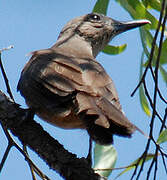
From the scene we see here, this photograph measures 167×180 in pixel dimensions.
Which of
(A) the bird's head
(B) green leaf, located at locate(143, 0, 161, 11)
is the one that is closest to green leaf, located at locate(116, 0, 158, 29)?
(B) green leaf, located at locate(143, 0, 161, 11)

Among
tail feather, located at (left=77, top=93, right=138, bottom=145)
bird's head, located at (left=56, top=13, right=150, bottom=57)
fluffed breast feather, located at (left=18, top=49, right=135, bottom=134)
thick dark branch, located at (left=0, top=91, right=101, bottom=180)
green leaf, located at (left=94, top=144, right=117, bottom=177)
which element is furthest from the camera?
bird's head, located at (left=56, top=13, right=150, bottom=57)

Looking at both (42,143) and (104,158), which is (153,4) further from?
(42,143)

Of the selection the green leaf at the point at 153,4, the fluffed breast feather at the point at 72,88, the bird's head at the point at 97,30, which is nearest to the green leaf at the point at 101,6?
the green leaf at the point at 153,4

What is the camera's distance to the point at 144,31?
293 cm

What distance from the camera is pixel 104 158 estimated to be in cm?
296

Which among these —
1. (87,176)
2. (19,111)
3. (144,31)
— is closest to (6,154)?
(19,111)

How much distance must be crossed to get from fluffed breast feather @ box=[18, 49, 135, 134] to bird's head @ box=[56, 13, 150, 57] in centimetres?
160

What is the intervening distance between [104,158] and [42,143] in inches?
24.3

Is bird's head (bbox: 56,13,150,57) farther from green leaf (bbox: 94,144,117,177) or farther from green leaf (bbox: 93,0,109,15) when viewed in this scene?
green leaf (bbox: 94,144,117,177)

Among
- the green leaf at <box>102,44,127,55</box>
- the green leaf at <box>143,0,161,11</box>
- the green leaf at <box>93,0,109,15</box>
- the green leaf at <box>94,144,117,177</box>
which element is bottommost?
the green leaf at <box>94,144,117,177</box>

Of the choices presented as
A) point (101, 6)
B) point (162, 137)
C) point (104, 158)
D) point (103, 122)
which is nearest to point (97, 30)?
point (101, 6)

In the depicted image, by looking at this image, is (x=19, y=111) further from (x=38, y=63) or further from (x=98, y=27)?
(x=98, y=27)

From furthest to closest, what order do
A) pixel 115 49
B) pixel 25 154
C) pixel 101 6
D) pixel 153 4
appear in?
1. pixel 115 49
2. pixel 101 6
3. pixel 153 4
4. pixel 25 154

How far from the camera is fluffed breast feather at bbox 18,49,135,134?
229 cm
